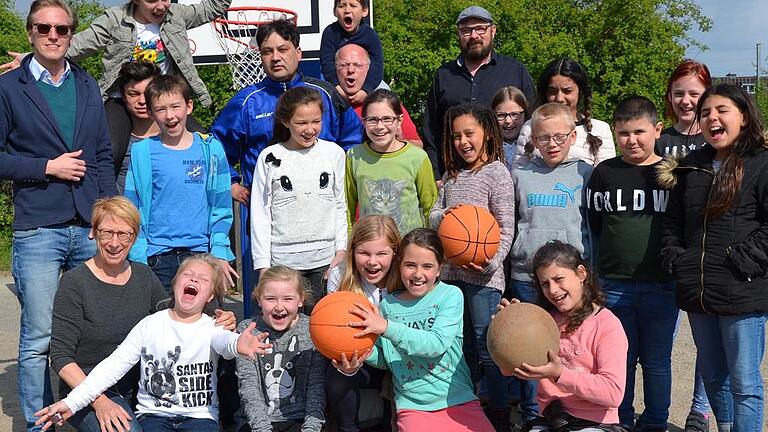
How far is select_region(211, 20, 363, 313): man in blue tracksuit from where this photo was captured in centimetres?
558

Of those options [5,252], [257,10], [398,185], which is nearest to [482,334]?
[398,185]

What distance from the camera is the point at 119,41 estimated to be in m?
6.27

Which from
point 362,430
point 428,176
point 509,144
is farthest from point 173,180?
point 509,144

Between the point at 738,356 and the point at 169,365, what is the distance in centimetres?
309

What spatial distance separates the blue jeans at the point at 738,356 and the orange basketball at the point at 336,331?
1.90 meters

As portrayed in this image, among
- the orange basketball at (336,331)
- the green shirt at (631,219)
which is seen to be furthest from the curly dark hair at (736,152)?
the orange basketball at (336,331)

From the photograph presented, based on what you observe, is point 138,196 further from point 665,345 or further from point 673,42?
point 673,42

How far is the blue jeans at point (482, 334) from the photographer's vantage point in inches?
189

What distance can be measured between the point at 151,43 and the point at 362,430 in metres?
3.57

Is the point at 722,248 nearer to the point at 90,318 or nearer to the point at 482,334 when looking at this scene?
the point at 482,334

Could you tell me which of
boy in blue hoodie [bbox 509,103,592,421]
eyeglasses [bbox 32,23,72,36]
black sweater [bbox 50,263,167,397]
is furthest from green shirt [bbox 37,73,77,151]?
boy in blue hoodie [bbox 509,103,592,421]

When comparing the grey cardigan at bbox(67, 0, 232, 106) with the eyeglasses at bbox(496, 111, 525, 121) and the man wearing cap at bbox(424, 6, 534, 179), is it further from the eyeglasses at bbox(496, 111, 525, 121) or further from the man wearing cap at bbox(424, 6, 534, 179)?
the eyeglasses at bbox(496, 111, 525, 121)

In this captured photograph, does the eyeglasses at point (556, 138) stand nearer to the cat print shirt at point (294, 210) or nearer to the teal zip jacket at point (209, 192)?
the cat print shirt at point (294, 210)

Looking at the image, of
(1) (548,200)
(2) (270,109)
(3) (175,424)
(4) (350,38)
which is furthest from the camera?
(4) (350,38)
